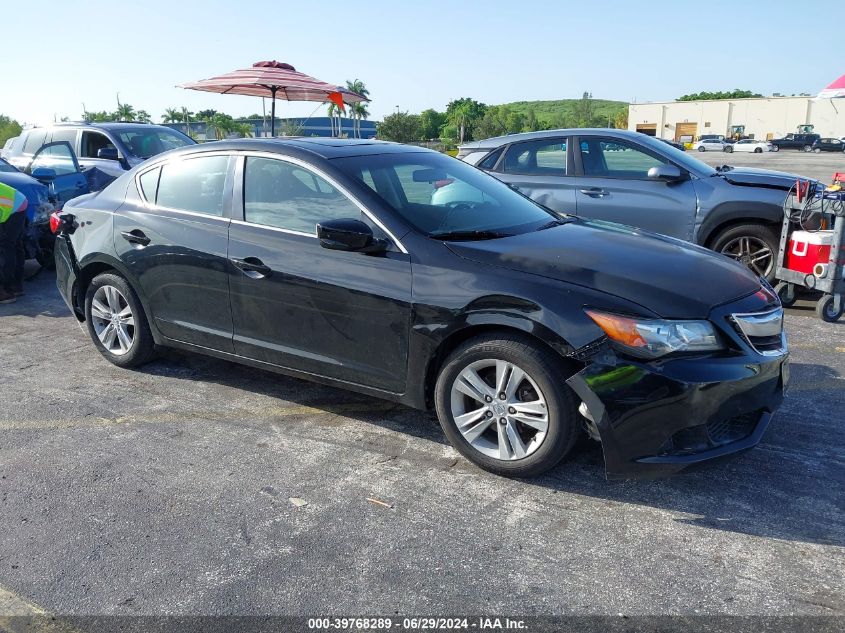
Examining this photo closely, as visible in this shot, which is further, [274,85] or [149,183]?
[274,85]

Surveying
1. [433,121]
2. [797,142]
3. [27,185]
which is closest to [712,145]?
[797,142]

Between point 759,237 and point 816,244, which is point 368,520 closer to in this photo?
point 816,244

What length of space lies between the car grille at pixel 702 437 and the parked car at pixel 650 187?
406cm

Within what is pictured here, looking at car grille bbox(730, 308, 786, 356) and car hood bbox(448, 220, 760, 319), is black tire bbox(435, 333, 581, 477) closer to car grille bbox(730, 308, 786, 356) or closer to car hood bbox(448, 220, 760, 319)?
car hood bbox(448, 220, 760, 319)

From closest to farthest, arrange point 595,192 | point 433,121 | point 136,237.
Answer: point 136,237 < point 595,192 < point 433,121

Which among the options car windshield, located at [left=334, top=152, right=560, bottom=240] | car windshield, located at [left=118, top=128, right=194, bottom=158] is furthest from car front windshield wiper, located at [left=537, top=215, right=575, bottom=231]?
car windshield, located at [left=118, top=128, right=194, bottom=158]

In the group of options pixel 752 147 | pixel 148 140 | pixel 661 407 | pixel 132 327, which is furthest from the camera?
pixel 752 147

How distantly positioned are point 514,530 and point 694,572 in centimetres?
73

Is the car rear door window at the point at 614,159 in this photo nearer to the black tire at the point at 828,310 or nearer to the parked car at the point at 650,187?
the parked car at the point at 650,187

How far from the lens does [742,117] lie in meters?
94.9

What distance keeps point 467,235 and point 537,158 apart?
4346mm

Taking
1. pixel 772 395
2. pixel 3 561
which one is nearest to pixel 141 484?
pixel 3 561

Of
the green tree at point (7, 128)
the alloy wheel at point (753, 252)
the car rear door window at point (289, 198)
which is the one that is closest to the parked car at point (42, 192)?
the car rear door window at point (289, 198)

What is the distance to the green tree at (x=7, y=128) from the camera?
61.5 m
